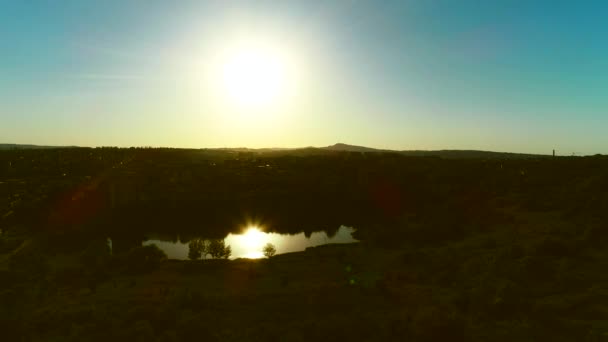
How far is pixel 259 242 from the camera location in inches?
1682

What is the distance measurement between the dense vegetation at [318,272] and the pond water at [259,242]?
1784 millimetres

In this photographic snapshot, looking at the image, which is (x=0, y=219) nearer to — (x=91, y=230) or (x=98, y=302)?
(x=91, y=230)

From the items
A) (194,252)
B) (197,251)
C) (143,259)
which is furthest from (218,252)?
(143,259)

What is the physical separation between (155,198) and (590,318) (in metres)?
56.3

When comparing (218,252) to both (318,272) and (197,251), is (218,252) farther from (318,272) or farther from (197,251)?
(318,272)

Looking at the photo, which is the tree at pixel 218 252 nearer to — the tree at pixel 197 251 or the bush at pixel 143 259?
the tree at pixel 197 251

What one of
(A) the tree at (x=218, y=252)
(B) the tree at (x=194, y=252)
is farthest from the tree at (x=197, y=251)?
(A) the tree at (x=218, y=252)

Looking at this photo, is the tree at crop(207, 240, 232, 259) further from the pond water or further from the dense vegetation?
the dense vegetation

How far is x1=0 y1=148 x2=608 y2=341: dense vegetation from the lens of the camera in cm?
1681

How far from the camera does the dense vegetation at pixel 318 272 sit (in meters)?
16.8

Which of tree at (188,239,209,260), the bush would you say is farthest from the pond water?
the bush

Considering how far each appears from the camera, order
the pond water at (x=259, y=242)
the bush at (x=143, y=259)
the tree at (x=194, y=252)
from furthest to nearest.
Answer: the pond water at (x=259, y=242) < the tree at (x=194, y=252) < the bush at (x=143, y=259)

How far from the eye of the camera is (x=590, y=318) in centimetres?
1727

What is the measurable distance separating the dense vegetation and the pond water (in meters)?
1.78
